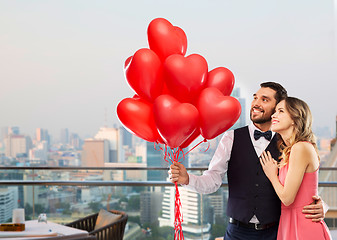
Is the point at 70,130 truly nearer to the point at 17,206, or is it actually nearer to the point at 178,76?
the point at 17,206

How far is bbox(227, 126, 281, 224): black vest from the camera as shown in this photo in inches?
90.4

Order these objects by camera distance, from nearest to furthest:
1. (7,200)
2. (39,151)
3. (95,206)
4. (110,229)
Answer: (110,229) < (95,206) < (7,200) < (39,151)

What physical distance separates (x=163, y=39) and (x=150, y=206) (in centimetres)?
239

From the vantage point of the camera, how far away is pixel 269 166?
7.32 feet

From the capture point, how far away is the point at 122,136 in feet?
20.5

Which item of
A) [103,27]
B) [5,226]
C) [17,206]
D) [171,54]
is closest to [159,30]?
[171,54]

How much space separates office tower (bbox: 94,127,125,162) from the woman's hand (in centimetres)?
336

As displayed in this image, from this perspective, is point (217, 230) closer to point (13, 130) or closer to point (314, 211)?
point (314, 211)

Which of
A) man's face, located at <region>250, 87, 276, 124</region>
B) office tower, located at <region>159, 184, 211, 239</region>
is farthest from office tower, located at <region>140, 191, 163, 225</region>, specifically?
man's face, located at <region>250, 87, 276, 124</region>

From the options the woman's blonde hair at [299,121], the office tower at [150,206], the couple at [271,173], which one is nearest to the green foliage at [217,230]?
the office tower at [150,206]

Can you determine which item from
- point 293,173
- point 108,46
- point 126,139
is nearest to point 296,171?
point 293,173

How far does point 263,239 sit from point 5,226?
199 cm

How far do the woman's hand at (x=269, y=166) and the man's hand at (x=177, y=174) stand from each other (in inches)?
15.6

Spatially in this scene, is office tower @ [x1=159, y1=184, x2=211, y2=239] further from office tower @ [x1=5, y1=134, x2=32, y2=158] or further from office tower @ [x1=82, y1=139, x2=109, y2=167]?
office tower @ [x1=5, y1=134, x2=32, y2=158]
